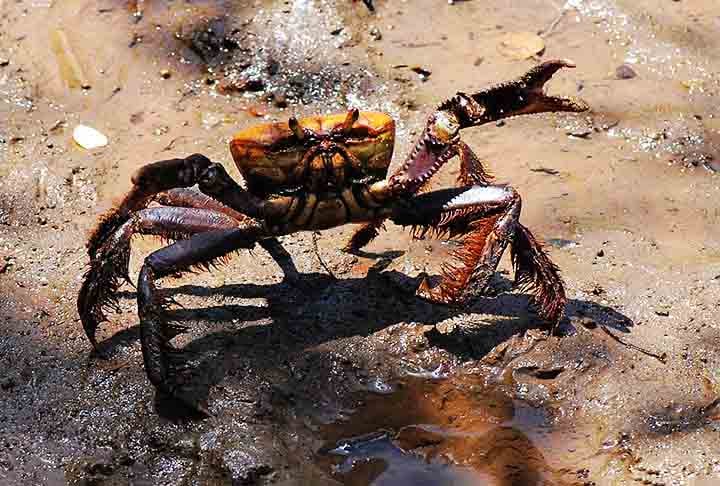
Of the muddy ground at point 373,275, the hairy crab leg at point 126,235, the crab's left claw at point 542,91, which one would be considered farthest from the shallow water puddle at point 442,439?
the crab's left claw at point 542,91

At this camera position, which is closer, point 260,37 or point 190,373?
point 190,373

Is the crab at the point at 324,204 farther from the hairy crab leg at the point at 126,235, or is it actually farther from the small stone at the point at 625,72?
the small stone at the point at 625,72

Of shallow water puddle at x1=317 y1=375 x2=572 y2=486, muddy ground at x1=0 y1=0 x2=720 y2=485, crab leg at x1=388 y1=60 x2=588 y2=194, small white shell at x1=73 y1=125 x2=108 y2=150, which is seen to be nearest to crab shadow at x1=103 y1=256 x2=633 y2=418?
muddy ground at x1=0 y1=0 x2=720 y2=485

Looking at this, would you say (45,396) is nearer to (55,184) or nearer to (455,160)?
(55,184)

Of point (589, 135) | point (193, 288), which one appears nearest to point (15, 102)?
point (193, 288)

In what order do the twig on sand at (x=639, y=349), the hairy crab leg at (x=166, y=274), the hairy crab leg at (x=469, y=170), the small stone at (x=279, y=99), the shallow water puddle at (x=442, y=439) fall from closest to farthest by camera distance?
the shallow water puddle at (x=442, y=439) → the hairy crab leg at (x=166, y=274) → the twig on sand at (x=639, y=349) → the hairy crab leg at (x=469, y=170) → the small stone at (x=279, y=99)

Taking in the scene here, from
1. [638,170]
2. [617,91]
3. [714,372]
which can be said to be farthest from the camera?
[617,91]

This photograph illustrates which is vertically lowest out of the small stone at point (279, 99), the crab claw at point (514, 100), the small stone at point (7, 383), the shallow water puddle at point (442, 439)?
the small stone at point (7, 383)

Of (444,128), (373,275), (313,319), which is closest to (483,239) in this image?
(444,128)
